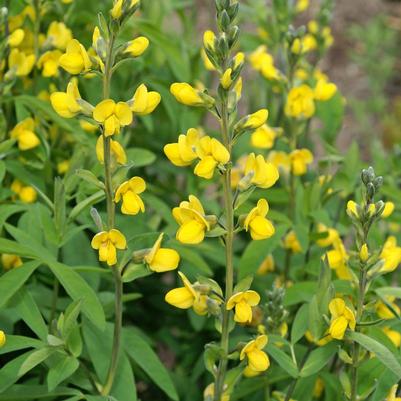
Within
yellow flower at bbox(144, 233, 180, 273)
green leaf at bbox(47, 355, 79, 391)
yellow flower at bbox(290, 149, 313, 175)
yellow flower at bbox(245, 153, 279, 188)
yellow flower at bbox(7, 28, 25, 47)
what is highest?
yellow flower at bbox(7, 28, 25, 47)

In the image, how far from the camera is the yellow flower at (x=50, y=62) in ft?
7.14

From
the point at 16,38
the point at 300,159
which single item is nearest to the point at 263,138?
the point at 300,159

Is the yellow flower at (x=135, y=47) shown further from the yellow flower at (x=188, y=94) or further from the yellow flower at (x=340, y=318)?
the yellow flower at (x=340, y=318)

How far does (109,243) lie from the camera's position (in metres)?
1.58

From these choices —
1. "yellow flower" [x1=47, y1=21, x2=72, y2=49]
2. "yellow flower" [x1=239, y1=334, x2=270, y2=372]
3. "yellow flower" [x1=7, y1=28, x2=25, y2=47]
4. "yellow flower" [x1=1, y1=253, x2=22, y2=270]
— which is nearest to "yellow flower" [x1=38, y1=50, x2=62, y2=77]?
"yellow flower" [x1=47, y1=21, x2=72, y2=49]

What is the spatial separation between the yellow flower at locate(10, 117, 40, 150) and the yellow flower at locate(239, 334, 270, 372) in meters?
0.79

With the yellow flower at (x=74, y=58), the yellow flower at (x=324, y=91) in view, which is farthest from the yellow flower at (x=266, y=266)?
the yellow flower at (x=74, y=58)

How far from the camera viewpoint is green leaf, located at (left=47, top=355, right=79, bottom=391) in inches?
63.8

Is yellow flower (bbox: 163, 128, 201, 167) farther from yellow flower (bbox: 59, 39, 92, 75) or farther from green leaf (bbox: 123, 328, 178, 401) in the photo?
green leaf (bbox: 123, 328, 178, 401)

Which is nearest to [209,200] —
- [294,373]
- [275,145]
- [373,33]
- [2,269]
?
[275,145]

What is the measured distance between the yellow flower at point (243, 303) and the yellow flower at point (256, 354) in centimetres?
6

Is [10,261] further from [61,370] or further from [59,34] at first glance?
[59,34]

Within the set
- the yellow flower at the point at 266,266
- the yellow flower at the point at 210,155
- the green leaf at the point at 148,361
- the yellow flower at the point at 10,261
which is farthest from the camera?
the yellow flower at the point at 266,266

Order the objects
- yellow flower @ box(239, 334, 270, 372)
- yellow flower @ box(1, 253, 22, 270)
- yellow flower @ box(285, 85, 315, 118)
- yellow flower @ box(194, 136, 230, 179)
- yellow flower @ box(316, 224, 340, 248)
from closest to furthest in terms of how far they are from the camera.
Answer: yellow flower @ box(194, 136, 230, 179)
yellow flower @ box(239, 334, 270, 372)
yellow flower @ box(1, 253, 22, 270)
yellow flower @ box(316, 224, 340, 248)
yellow flower @ box(285, 85, 315, 118)
